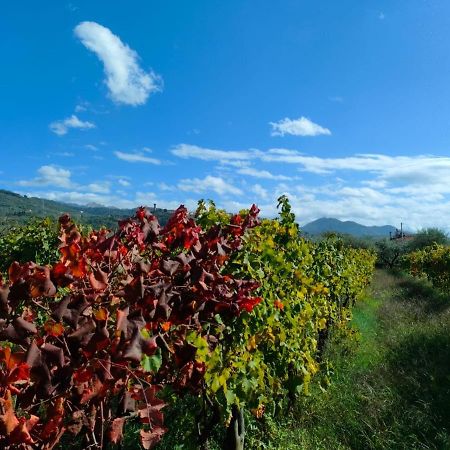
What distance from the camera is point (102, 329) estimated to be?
1568 millimetres

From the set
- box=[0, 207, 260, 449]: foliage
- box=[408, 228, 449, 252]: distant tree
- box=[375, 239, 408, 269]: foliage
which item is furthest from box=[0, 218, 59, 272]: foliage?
box=[408, 228, 449, 252]: distant tree

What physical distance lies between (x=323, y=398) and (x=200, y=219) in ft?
13.4

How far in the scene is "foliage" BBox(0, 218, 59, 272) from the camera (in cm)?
991

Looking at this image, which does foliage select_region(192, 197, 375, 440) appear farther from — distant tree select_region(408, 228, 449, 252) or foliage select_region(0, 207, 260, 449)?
distant tree select_region(408, 228, 449, 252)

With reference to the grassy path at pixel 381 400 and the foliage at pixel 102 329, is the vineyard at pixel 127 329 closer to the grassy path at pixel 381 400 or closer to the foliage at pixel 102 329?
the foliage at pixel 102 329

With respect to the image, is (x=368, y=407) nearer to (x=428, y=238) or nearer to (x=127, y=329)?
(x=127, y=329)

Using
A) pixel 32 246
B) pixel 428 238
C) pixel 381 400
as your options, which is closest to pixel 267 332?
pixel 381 400

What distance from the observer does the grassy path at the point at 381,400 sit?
568 cm

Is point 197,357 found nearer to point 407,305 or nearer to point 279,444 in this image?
point 279,444

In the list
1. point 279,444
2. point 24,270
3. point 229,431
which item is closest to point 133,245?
point 24,270

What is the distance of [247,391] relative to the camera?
121 inches

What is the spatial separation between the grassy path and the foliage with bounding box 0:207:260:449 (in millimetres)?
3591

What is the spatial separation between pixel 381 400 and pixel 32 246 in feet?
26.2

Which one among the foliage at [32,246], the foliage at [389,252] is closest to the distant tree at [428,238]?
the foliage at [389,252]
